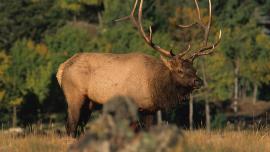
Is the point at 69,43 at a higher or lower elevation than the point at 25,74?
higher

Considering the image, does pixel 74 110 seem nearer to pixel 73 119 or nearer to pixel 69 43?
pixel 73 119

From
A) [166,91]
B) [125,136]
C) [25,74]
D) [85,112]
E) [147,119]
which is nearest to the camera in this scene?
[125,136]

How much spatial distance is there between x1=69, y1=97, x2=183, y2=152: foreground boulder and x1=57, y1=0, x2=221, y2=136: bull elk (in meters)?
7.50

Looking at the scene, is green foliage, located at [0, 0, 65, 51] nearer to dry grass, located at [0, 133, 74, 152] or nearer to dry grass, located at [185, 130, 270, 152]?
dry grass, located at [185, 130, 270, 152]

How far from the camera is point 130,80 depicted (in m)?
14.0

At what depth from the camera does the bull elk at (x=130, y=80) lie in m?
13.9

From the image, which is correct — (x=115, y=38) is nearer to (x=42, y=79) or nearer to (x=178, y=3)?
(x=42, y=79)

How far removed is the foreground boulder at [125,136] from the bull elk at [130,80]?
750 centimetres

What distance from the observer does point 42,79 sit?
A: 54625 millimetres

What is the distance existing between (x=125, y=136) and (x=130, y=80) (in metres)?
7.84

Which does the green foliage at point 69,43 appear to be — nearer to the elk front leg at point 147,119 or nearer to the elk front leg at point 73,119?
the elk front leg at point 73,119

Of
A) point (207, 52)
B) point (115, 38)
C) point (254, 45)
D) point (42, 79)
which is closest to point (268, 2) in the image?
point (254, 45)

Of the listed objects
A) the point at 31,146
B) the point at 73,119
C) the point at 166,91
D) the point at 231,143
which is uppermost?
the point at 166,91

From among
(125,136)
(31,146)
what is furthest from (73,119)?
(125,136)
